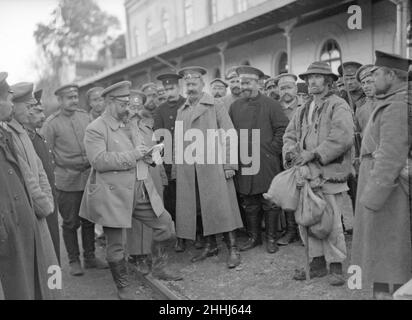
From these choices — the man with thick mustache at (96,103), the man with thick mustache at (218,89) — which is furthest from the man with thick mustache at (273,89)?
the man with thick mustache at (96,103)

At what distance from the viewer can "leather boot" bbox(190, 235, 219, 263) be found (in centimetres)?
494

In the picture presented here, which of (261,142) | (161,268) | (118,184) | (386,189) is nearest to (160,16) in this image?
(261,142)

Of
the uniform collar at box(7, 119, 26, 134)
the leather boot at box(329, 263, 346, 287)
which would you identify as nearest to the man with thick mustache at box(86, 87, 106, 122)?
the uniform collar at box(7, 119, 26, 134)

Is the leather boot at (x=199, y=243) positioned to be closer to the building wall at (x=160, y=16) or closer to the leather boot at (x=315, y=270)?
the leather boot at (x=315, y=270)

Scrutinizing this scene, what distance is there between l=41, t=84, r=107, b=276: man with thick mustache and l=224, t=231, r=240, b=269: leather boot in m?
1.75

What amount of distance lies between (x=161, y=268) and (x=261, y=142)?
5.95 feet

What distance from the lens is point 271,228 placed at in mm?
4977

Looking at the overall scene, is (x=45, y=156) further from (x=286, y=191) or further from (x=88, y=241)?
(x=286, y=191)

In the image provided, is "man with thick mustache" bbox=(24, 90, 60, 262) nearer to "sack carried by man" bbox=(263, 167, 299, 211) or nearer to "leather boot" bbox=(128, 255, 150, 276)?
"leather boot" bbox=(128, 255, 150, 276)

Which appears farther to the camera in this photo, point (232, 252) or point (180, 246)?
point (180, 246)

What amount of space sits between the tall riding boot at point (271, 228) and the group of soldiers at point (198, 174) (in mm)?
13

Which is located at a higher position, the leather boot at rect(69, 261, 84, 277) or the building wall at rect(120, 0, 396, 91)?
the building wall at rect(120, 0, 396, 91)

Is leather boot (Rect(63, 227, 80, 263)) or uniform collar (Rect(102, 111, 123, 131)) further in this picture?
leather boot (Rect(63, 227, 80, 263))
